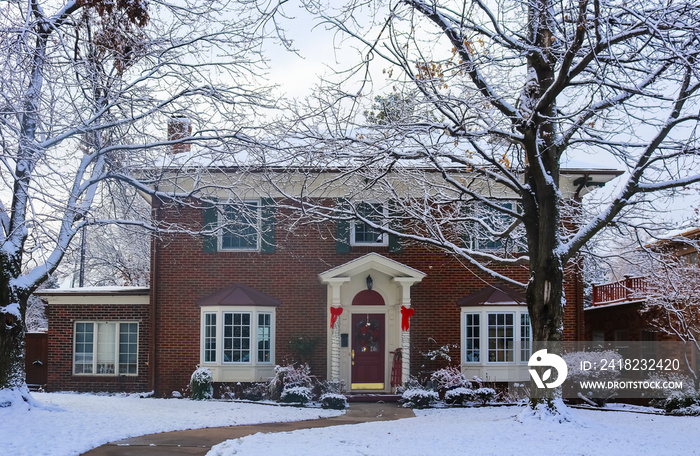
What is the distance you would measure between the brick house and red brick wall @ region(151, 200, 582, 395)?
3 centimetres

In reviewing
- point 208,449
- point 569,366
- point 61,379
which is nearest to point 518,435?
point 208,449

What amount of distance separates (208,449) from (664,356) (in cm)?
1797

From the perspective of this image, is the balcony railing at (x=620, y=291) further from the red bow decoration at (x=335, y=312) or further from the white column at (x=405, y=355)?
the red bow decoration at (x=335, y=312)

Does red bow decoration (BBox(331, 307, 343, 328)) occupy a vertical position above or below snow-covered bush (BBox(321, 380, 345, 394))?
above

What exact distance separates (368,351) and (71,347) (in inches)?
350

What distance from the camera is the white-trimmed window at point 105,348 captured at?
824 inches

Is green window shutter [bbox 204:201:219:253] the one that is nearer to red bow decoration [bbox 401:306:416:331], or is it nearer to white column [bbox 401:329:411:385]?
red bow decoration [bbox 401:306:416:331]

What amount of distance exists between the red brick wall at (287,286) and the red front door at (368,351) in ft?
3.11

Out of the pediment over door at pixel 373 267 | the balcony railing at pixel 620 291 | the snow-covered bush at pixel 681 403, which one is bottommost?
the snow-covered bush at pixel 681 403

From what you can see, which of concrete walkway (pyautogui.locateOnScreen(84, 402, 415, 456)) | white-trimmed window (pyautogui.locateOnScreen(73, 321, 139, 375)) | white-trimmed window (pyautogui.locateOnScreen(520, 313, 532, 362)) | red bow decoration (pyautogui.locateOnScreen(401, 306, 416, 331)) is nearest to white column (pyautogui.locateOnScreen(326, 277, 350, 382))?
red bow decoration (pyautogui.locateOnScreen(401, 306, 416, 331))

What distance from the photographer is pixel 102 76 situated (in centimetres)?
1358

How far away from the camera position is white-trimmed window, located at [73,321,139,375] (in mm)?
20922

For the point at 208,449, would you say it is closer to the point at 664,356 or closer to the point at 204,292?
the point at 204,292

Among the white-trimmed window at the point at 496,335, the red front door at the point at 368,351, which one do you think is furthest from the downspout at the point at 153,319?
the white-trimmed window at the point at 496,335
